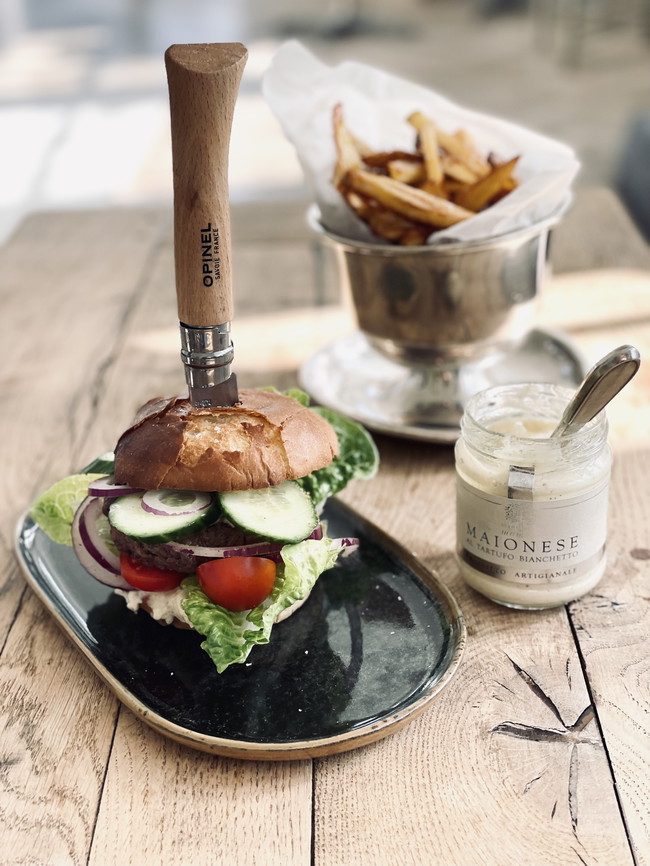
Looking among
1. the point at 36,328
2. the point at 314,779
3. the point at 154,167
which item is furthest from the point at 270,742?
the point at 154,167

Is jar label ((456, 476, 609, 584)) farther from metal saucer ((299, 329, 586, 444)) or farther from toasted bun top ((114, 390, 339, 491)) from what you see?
metal saucer ((299, 329, 586, 444))

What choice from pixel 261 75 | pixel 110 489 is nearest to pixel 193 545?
pixel 110 489

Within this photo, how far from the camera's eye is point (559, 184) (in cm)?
167

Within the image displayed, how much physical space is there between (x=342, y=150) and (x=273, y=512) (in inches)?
29.4

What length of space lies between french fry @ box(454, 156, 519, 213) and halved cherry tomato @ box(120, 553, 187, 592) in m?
0.83

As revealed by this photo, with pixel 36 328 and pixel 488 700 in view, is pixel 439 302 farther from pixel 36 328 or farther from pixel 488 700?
pixel 36 328

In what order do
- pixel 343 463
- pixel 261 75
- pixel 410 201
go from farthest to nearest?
pixel 261 75, pixel 410 201, pixel 343 463

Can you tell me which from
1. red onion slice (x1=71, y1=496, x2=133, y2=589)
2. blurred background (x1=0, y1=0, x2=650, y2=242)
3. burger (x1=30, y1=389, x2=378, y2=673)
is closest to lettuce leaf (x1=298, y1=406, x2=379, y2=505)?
burger (x1=30, y1=389, x2=378, y2=673)

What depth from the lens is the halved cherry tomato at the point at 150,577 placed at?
124cm

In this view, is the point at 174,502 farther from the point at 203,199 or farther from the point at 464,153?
the point at 464,153

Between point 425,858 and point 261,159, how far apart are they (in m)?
4.81

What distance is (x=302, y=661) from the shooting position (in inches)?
48.1

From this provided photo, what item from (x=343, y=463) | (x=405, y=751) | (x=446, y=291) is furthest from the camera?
(x=446, y=291)

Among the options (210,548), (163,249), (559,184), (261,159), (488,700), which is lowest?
(261,159)
